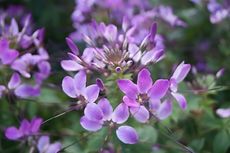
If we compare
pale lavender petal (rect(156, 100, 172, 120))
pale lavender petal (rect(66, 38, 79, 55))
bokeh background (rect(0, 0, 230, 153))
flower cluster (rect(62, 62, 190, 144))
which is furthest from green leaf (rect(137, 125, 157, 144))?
pale lavender petal (rect(66, 38, 79, 55))

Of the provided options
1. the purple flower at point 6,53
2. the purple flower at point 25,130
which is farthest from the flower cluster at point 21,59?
the purple flower at point 25,130

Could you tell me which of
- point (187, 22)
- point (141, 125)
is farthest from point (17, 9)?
point (141, 125)

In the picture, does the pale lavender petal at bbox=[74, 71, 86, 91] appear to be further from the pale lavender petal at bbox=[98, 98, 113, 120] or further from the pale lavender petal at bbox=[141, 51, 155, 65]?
the pale lavender petal at bbox=[141, 51, 155, 65]

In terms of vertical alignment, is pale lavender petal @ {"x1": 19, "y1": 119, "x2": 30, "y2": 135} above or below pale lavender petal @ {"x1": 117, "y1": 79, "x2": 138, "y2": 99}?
below

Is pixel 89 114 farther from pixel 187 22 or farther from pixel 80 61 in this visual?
pixel 187 22

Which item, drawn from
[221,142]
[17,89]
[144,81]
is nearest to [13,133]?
[17,89]

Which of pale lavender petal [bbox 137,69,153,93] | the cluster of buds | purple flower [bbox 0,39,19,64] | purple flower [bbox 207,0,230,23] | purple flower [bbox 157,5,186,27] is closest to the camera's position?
pale lavender petal [bbox 137,69,153,93]
